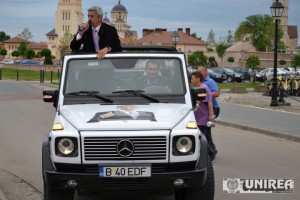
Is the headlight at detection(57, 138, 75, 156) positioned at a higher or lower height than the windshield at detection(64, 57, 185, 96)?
lower

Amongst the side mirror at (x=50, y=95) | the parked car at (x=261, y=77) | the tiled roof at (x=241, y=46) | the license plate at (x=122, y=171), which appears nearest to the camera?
the license plate at (x=122, y=171)

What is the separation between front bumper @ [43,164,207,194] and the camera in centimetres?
670

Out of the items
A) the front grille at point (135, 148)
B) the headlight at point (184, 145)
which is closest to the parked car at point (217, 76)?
the headlight at point (184, 145)

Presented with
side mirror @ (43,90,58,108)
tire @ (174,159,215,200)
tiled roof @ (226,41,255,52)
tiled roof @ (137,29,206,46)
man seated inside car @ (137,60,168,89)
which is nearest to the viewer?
tire @ (174,159,215,200)

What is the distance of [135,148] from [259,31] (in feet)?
471

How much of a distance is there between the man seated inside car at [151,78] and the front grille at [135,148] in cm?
143

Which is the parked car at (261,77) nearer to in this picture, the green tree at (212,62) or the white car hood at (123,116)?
the white car hood at (123,116)

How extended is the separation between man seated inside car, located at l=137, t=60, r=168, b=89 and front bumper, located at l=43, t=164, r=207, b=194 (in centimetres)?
163

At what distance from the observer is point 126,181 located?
22.0 ft

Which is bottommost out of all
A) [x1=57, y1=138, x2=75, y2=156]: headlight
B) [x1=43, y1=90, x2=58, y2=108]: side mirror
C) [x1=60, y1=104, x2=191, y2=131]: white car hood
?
[x1=57, y1=138, x2=75, y2=156]: headlight

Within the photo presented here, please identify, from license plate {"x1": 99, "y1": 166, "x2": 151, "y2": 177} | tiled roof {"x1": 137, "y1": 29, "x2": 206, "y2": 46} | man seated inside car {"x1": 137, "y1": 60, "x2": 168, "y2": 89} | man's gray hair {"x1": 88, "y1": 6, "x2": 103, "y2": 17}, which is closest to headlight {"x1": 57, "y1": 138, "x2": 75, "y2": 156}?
license plate {"x1": 99, "y1": 166, "x2": 151, "y2": 177}

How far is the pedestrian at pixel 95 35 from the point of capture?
29.1 ft

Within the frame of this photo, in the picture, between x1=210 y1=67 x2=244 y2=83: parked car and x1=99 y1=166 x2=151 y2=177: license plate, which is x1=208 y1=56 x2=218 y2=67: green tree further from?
x1=99 y1=166 x2=151 y2=177: license plate

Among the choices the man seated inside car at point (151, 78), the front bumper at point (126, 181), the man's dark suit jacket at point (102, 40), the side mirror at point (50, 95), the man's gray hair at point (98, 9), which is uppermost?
the man's gray hair at point (98, 9)
